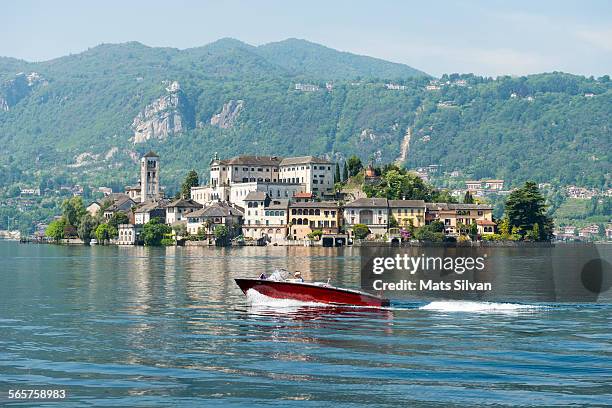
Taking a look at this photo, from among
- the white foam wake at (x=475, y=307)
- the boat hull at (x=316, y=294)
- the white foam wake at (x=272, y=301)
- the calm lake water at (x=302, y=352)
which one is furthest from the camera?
the white foam wake at (x=272, y=301)

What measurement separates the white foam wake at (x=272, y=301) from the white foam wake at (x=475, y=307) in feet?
20.1

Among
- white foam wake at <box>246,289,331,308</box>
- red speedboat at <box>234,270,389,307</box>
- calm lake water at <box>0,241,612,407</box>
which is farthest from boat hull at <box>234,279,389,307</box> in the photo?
calm lake water at <box>0,241,612,407</box>

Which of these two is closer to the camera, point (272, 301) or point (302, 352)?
point (302, 352)

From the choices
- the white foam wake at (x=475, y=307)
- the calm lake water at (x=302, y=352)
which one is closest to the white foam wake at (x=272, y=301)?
the calm lake water at (x=302, y=352)

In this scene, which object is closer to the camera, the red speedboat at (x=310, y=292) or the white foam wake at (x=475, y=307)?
the white foam wake at (x=475, y=307)

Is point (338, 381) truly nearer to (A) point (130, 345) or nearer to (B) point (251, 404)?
(B) point (251, 404)

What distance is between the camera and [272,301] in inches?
2586

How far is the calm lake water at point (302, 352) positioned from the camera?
129 feet

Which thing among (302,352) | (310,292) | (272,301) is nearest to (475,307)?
(310,292)

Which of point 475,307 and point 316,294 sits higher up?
point 316,294

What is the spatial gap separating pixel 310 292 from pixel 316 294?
1.18 ft

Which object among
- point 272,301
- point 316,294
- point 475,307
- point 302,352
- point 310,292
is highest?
point 310,292

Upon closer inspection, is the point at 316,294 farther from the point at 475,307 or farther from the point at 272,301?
the point at 475,307

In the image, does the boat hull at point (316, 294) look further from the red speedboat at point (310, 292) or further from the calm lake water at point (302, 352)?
the calm lake water at point (302, 352)
